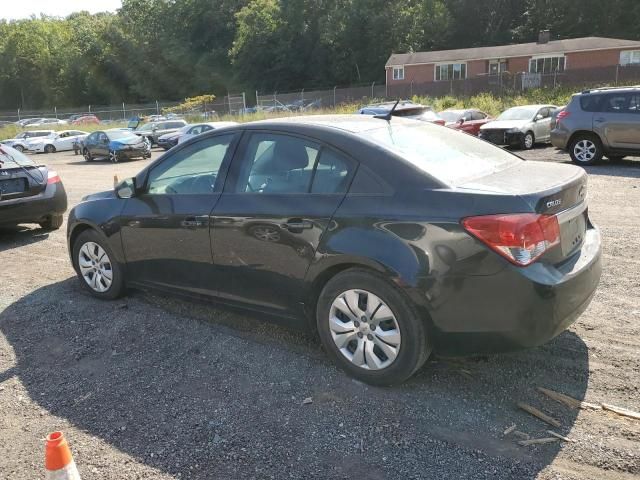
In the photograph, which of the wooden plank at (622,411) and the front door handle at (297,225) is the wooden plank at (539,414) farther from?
the front door handle at (297,225)

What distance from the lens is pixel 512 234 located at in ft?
10.1

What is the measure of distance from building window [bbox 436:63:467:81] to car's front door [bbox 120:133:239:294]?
5132cm

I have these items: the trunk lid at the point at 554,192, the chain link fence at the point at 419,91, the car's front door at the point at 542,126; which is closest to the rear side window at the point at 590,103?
the car's front door at the point at 542,126

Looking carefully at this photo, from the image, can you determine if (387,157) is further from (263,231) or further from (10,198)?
(10,198)

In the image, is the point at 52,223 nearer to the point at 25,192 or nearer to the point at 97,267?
the point at 25,192

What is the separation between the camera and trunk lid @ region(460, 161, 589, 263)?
10.6 ft

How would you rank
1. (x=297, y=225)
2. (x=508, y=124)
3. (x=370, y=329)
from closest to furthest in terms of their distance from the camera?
(x=370, y=329) < (x=297, y=225) < (x=508, y=124)

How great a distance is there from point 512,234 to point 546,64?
52.1 meters

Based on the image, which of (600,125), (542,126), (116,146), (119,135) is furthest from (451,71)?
(600,125)

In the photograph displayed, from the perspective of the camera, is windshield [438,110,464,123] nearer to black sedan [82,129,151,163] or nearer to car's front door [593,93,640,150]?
car's front door [593,93,640,150]

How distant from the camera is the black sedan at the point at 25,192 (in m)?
7.69

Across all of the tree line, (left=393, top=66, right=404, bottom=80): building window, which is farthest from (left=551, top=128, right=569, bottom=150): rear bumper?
the tree line

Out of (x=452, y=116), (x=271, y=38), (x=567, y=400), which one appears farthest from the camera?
(x=271, y=38)

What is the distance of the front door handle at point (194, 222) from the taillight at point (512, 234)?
79.1 inches
